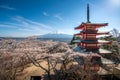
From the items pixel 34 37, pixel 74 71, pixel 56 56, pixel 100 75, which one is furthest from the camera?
pixel 100 75

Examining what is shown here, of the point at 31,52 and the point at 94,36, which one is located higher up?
the point at 94,36

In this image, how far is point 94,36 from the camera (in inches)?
681

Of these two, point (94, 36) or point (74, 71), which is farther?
point (94, 36)

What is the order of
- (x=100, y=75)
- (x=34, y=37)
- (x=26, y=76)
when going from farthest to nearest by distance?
1. (x=26, y=76)
2. (x=100, y=75)
3. (x=34, y=37)

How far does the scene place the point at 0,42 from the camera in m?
13.7

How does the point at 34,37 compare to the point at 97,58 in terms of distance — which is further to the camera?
the point at 97,58

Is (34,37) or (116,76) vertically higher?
(34,37)

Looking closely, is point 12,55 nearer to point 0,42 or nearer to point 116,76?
point 0,42

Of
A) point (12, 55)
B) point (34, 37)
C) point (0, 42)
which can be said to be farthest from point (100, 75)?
point (0, 42)

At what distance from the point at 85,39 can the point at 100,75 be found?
4.82 m

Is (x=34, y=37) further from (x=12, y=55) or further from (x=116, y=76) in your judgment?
(x=116, y=76)

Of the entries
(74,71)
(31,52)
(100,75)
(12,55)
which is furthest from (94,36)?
(12,55)

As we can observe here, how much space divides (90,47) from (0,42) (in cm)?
1055

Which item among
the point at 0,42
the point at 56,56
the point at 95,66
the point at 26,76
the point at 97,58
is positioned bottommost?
the point at 26,76
